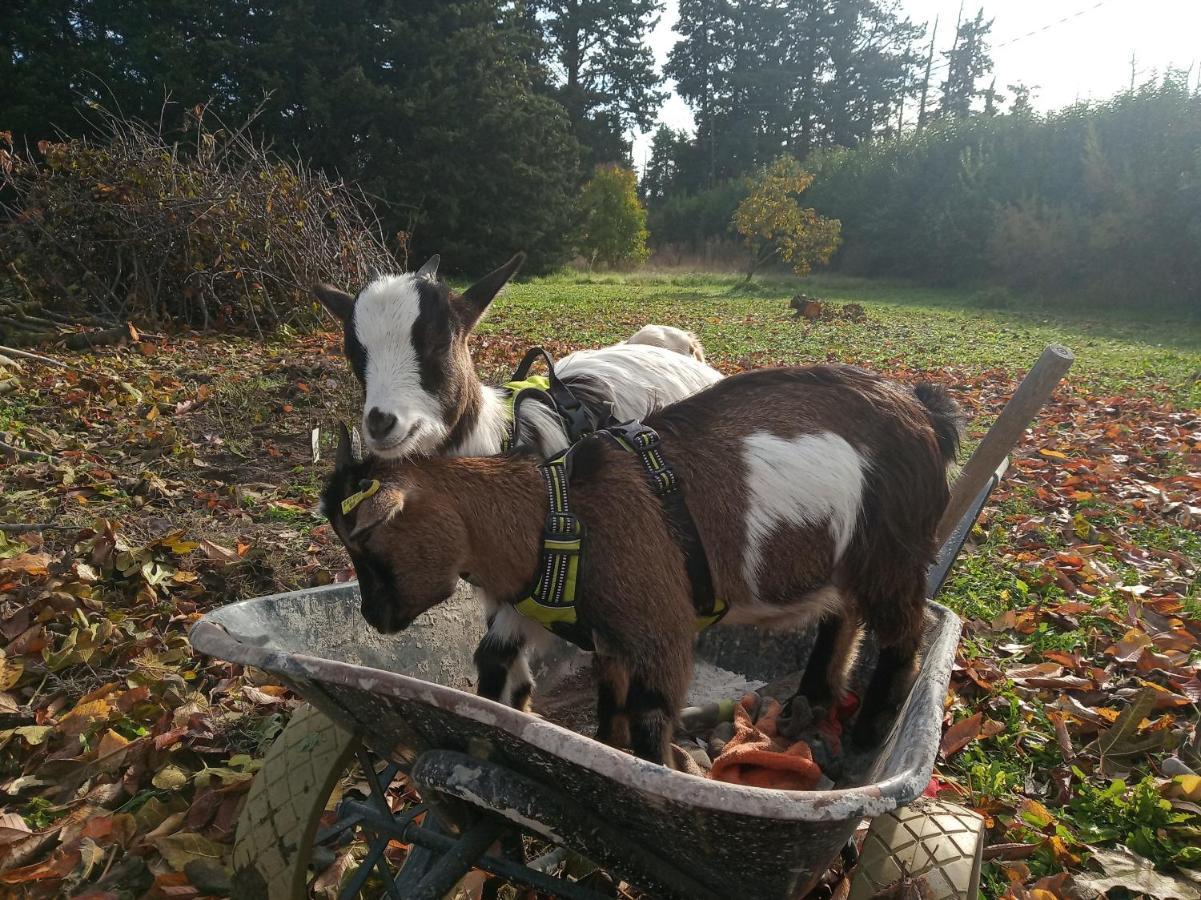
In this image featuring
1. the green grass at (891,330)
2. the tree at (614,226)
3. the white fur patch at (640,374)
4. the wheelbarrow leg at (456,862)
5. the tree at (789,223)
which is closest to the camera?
the wheelbarrow leg at (456,862)

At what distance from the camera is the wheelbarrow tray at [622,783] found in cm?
131

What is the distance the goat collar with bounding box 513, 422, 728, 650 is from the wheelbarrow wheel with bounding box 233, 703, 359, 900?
58 cm

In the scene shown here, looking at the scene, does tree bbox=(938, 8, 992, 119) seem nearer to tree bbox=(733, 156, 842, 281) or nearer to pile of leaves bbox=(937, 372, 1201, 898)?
tree bbox=(733, 156, 842, 281)

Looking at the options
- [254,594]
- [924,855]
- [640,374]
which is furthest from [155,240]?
[924,855]

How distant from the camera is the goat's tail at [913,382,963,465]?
2637 mm

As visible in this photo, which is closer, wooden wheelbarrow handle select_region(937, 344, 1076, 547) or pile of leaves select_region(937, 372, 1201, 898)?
pile of leaves select_region(937, 372, 1201, 898)

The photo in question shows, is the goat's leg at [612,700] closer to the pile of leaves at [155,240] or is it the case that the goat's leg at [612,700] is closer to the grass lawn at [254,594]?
the grass lawn at [254,594]

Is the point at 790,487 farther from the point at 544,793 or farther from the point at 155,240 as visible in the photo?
the point at 155,240

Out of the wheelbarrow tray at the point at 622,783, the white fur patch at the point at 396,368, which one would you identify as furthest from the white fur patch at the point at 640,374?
the wheelbarrow tray at the point at 622,783

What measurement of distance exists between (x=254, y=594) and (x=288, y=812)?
2016 mm

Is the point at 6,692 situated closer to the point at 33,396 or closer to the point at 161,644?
the point at 161,644

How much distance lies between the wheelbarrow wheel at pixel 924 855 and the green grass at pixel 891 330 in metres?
7.98

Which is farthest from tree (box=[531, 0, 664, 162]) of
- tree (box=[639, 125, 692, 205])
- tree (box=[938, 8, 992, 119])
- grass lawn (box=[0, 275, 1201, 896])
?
grass lawn (box=[0, 275, 1201, 896])

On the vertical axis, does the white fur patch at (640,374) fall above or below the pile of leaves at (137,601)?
above
